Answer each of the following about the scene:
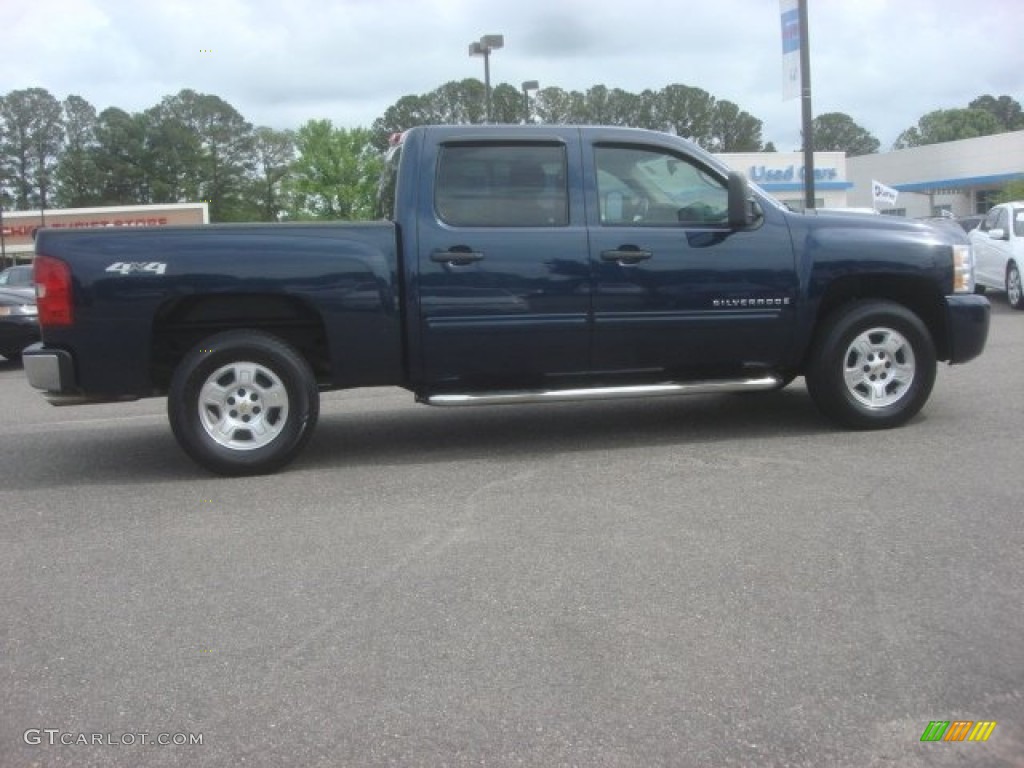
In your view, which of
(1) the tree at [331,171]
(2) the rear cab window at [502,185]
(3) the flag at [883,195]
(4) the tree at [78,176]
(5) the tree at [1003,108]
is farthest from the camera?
(5) the tree at [1003,108]

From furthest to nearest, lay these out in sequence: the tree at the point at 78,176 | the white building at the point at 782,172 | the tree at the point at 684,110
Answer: the tree at the point at 78,176 → the tree at the point at 684,110 → the white building at the point at 782,172

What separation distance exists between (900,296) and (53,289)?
214 inches

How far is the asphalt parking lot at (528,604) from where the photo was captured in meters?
2.88

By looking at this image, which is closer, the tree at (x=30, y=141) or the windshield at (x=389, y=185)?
the windshield at (x=389, y=185)

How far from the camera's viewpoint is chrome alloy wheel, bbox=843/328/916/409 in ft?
21.1

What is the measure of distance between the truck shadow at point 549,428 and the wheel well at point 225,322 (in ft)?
2.58

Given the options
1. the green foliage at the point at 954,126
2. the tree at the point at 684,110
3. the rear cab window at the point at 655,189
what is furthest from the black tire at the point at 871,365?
the green foliage at the point at 954,126

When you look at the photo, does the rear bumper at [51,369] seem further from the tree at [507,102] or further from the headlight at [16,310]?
the tree at [507,102]

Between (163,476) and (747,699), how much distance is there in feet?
13.7

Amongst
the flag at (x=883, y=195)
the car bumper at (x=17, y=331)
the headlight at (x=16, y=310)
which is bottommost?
the car bumper at (x=17, y=331)

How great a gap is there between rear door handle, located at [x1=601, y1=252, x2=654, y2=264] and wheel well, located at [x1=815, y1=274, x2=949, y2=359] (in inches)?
51.2

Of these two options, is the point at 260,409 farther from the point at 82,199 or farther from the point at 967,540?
the point at 82,199

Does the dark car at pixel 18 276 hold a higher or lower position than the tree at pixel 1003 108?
lower

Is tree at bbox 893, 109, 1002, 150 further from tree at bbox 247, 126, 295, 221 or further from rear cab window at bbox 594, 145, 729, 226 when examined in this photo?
rear cab window at bbox 594, 145, 729, 226
